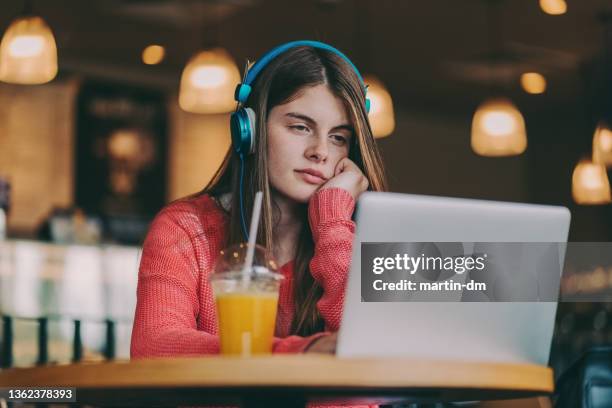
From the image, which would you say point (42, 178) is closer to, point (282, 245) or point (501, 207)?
point (282, 245)

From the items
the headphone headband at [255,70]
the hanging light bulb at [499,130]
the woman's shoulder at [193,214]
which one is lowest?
the woman's shoulder at [193,214]

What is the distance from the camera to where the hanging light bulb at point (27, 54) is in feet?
14.4

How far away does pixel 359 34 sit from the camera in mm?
6914

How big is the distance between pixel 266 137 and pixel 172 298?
0.48m

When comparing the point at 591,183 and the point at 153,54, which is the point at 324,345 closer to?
the point at 591,183

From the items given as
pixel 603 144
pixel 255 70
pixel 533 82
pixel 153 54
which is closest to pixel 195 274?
pixel 255 70

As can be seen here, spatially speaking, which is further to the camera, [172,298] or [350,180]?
[350,180]

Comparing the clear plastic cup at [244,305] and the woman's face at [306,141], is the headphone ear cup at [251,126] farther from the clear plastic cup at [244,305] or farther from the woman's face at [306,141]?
the clear plastic cup at [244,305]

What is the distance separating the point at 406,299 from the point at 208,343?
36 centimetres

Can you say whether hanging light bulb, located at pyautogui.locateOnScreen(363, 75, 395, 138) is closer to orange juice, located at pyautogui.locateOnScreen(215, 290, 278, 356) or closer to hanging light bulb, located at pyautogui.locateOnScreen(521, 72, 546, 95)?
hanging light bulb, located at pyautogui.locateOnScreen(521, 72, 546, 95)

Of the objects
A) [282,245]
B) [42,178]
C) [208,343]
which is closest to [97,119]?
[42,178]

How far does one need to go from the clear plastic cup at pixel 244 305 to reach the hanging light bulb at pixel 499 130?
4.51 metres

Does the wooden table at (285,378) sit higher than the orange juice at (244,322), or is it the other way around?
the orange juice at (244,322)

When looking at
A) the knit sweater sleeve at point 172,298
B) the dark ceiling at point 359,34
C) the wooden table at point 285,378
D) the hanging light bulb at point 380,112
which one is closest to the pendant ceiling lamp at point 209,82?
the hanging light bulb at point 380,112
